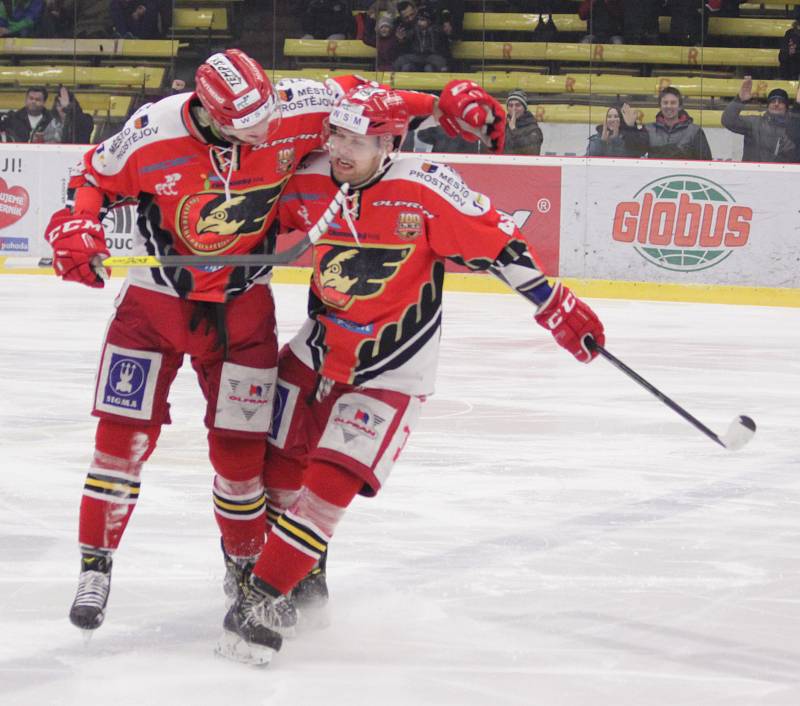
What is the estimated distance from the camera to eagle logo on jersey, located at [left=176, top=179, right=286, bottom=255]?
9.05 ft

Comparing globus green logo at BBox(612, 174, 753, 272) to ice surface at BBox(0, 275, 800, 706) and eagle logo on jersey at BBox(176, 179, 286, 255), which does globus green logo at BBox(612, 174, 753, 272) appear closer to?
ice surface at BBox(0, 275, 800, 706)

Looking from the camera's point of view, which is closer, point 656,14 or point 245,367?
point 245,367

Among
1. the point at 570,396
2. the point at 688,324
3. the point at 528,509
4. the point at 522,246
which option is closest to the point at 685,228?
the point at 688,324

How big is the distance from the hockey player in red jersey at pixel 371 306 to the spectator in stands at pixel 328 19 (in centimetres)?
746

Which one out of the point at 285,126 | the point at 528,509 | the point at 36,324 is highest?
the point at 285,126

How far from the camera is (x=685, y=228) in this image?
8.53 metres

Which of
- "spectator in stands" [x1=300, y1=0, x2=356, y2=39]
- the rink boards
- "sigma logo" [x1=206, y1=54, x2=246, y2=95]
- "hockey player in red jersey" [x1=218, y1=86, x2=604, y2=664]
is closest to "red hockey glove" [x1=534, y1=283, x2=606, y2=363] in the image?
"hockey player in red jersey" [x1=218, y1=86, x2=604, y2=664]

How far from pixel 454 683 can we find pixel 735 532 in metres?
1.31

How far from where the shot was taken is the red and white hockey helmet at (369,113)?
261cm

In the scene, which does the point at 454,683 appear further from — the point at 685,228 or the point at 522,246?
the point at 685,228

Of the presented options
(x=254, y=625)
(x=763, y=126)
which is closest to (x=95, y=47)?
(x=763, y=126)

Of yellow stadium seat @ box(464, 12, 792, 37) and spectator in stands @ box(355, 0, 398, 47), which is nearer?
yellow stadium seat @ box(464, 12, 792, 37)

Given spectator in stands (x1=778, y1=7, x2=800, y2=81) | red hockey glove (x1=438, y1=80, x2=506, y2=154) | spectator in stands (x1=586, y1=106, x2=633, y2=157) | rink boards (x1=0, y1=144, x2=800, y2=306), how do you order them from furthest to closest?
spectator in stands (x1=778, y1=7, x2=800, y2=81) → spectator in stands (x1=586, y1=106, x2=633, y2=157) → rink boards (x1=0, y1=144, x2=800, y2=306) → red hockey glove (x1=438, y1=80, x2=506, y2=154)

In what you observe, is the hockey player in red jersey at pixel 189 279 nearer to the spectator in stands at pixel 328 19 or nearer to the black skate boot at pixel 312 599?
the black skate boot at pixel 312 599
